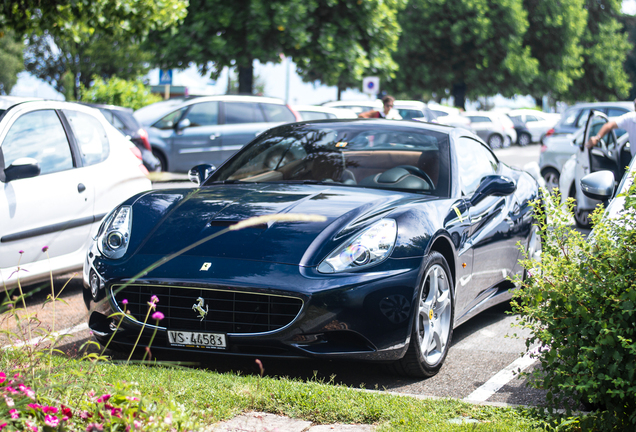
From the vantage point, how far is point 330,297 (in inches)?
157

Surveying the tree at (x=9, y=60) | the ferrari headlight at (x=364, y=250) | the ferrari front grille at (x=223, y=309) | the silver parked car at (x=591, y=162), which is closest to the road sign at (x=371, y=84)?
the silver parked car at (x=591, y=162)

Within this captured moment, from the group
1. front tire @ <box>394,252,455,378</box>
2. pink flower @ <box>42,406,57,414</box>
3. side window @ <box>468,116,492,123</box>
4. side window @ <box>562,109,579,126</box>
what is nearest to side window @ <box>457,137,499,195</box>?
front tire @ <box>394,252,455,378</box>

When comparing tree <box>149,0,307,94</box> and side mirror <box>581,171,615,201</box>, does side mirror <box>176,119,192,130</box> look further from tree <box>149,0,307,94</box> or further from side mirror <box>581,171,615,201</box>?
side mirror <box>581,171,615,201</box>

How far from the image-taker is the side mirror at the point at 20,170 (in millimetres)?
5934

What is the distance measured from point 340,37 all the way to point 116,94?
6.64 m

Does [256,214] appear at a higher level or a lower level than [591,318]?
higher

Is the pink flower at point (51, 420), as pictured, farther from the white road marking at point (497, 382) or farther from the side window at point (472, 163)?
the side window at point (472, 163)

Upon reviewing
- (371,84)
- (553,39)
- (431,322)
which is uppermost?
(553,39)

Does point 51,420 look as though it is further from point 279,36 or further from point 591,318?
point 279,36

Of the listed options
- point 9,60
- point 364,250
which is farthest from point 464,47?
point 364,250

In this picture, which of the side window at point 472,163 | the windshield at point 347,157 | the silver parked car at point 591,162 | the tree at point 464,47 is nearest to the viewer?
the windshield at point 347,157

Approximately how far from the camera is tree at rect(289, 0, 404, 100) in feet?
75.4

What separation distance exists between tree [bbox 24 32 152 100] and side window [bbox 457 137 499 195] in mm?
46603

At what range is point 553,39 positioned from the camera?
158 feet
